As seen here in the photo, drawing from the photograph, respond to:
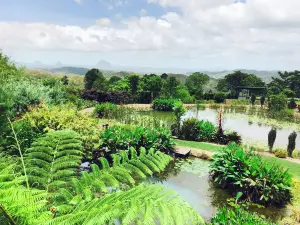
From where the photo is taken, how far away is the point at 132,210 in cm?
217


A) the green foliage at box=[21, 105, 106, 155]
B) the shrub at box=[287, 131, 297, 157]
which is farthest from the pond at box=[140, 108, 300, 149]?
the green foliage at box=[21, 105, 106, 155]

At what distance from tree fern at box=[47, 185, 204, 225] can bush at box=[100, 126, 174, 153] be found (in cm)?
609

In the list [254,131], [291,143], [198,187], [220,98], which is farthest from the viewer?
[220,98]

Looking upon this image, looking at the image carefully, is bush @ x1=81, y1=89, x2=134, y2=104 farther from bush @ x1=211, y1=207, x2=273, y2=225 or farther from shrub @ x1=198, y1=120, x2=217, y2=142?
bush @ x1=211, y1=207, x2=273, y2=225

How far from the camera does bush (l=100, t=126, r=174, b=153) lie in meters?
8.79

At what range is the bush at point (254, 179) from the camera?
6.51m

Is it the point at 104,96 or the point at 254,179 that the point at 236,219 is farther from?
the point at 104,96

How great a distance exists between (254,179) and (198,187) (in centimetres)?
136

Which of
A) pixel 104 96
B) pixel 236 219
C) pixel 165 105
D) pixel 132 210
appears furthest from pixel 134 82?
pixel 132 210

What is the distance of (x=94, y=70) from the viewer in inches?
1598

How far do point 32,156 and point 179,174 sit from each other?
17.1ft

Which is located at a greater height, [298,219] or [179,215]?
[179,215]

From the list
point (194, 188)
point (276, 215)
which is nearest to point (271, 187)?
point (276, 215)

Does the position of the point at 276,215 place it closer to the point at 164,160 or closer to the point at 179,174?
the point at 179,174
